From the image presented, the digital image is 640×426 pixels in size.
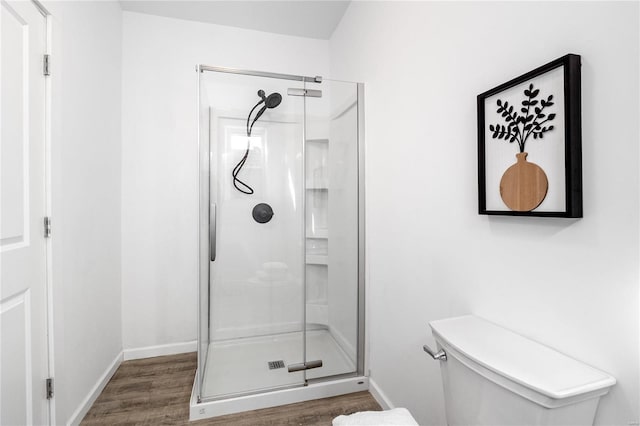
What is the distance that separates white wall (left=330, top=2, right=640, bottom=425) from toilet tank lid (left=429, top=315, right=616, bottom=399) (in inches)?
1.5

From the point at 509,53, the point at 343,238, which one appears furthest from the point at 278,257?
the point at 509,53

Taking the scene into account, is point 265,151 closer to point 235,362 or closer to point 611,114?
point 235,362

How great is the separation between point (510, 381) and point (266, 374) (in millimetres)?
1592

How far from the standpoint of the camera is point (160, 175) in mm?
2447

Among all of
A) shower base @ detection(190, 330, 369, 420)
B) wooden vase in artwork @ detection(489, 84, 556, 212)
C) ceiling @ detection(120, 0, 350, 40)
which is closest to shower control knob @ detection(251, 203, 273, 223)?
shower base @ detection(190, 330, 369, 420)

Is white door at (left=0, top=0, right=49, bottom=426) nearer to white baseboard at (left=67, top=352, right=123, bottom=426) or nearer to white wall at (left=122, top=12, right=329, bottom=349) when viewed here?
white baseboard at (left=67, top=352, right=123, bottom=426)

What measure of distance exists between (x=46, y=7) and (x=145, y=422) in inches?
82.8

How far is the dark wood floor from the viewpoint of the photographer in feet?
5.54

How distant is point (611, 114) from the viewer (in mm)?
720

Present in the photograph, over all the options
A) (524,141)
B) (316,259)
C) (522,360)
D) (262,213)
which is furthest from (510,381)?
(262,213)

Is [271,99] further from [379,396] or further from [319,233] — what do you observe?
[379,396]

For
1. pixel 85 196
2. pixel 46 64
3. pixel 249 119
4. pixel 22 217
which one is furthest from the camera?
pixel 249 119

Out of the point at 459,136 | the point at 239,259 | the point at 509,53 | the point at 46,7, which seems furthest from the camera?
the point at 239,259

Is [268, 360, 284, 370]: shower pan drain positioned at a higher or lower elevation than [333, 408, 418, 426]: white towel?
lower
